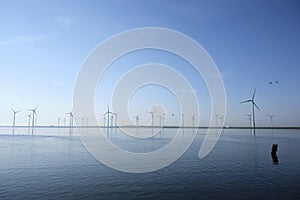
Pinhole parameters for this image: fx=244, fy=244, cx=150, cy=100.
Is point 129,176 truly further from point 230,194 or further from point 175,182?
point 230,194

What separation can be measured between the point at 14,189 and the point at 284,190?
25.6 meters

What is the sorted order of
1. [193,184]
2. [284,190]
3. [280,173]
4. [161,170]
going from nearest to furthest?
[284,190] → [193,184] → [280,173] → [161,170]

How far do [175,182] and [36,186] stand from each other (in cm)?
1405

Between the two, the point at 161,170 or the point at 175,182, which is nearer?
the point at 175,182

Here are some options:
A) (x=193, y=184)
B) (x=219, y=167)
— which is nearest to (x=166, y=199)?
(x=193, y=184)

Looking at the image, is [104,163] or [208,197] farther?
[104,163]

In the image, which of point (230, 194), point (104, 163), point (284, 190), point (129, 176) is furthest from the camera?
point (104, 163)

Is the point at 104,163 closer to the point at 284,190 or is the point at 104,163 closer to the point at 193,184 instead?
the point at 193,184

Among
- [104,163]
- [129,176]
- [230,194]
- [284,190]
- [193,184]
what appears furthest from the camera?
[104,163]

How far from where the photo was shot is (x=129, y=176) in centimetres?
2945

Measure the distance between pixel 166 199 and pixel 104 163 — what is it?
20.6 metres

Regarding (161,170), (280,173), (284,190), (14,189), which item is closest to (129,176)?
(161,170)

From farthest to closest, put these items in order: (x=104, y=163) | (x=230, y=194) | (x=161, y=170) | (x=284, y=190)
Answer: (x=104, y=163), (x=161, y=170), (x=284, y=190), (x=230, y=194)

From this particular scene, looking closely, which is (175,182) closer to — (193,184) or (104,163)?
(193,184)
